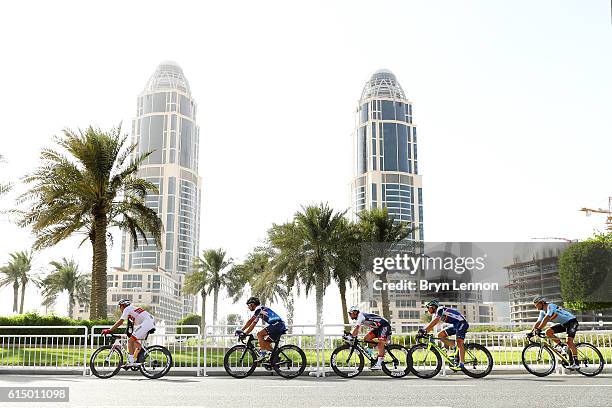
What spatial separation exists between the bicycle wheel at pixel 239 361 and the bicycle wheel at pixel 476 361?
4.88m

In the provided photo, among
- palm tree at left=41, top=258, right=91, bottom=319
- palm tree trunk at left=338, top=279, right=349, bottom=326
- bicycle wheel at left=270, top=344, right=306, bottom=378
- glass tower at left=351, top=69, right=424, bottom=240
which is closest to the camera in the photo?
bicycle wheel at left=270, top=344, right=306, bottom=378

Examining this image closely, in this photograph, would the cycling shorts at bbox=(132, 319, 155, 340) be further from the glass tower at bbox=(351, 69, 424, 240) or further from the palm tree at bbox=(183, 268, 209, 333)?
the glass tower at bbox=(351, 69, 424, 240)

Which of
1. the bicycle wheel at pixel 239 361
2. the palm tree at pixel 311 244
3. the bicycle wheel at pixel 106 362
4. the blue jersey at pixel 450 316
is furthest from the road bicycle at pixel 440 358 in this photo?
the palm tree at pixel 311 244

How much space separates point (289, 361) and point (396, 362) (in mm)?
2443

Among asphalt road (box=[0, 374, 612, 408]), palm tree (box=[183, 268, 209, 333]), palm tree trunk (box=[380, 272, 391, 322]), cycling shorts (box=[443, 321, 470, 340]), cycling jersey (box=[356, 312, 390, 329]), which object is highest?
palm tree (box=[183, 268, 209, 333])

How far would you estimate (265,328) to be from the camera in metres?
14.9

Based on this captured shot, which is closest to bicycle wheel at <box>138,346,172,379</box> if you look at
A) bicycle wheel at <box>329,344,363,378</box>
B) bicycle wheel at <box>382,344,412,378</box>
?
bicycle wheel at <box>329,344,363,378</box>

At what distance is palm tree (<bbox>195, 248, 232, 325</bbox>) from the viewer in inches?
2726

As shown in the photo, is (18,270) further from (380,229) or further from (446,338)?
(446,338)

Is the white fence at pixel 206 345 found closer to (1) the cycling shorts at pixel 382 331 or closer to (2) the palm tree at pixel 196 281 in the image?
(1) the cycling shorts at pixel 382 331

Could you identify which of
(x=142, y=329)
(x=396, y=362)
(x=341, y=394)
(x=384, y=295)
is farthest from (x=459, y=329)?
(x=384, y=295)

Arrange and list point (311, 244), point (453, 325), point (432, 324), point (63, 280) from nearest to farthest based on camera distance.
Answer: point (432, 324) → point (453, 325) → point (311, 244) → point (63, 280)

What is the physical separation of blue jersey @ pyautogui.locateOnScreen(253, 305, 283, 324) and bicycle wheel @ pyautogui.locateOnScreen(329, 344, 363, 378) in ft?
5.16

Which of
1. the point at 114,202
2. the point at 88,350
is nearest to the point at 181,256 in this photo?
the point at 114,202
